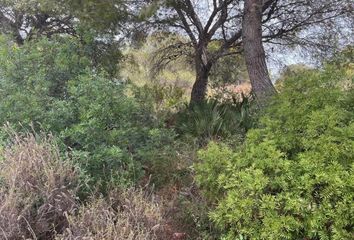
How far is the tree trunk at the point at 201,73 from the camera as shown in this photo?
9.20 meters

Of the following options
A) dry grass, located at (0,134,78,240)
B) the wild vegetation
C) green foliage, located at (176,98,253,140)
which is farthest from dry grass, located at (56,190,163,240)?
green foliage, located at (176,98,253,140)

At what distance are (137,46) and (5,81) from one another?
448 centimetres

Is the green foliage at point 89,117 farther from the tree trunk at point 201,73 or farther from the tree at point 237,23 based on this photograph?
the tree trunk at point 201,73

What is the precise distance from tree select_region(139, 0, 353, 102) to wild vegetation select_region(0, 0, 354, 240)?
151 mm

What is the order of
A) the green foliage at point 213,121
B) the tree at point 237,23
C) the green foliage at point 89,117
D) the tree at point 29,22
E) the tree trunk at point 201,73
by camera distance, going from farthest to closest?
the tree at point 29,22, the tree trunk at point 201,73, the tree at point 237,23, the green foliage at point 213,121, the green foliage at point 89,117

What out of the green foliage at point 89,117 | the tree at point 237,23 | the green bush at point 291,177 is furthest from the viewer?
the tree at point 237,23

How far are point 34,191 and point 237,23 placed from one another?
6.96 meters

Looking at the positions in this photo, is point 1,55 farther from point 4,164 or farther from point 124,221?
point 124,221

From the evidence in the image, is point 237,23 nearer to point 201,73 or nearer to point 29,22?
point 201,73

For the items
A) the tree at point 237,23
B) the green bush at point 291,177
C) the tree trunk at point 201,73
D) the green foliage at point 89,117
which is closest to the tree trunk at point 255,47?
the tree at point 237,23

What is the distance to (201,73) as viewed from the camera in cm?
948

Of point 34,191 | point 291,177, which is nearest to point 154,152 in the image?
point 34,191

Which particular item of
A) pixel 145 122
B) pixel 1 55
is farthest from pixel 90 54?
pixel 145 122

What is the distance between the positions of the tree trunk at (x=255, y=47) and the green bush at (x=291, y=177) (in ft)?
9.37
